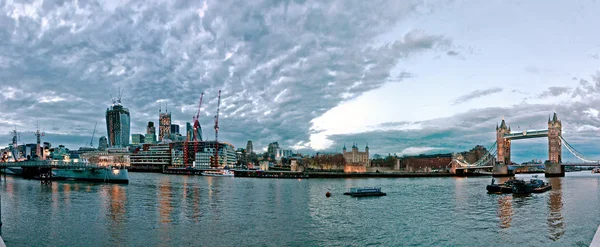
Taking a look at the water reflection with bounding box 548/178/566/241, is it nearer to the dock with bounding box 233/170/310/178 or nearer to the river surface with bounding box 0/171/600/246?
the river surface with bounding box 0/171/600/246

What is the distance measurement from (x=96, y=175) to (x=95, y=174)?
415 millimetres

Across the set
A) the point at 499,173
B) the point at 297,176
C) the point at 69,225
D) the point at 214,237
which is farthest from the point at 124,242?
the point at 499,173

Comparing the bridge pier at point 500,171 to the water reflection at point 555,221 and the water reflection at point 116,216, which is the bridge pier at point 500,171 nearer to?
the water reflection at point 555,221

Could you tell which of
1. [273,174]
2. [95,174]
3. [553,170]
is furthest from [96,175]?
[553,170]

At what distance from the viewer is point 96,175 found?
287 ft

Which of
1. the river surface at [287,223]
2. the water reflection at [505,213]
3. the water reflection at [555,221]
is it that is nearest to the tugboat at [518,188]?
the water reflection at [555,221]

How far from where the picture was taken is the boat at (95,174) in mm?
83875

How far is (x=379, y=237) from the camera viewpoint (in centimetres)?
2908

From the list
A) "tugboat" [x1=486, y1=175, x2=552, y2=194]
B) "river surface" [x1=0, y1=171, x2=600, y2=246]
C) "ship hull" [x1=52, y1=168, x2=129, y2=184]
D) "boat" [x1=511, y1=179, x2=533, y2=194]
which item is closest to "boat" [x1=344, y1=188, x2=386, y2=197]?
"river surface" [x1=0, y1=171, x2=600, y2=246]

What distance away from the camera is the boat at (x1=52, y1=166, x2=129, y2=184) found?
83875 mm

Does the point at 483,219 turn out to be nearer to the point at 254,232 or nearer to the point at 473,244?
the point at 473,244

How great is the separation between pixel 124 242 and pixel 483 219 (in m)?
30.9

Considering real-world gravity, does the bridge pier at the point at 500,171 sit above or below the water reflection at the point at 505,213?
below

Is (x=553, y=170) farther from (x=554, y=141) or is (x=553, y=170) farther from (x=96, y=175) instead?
(x=96, y=175)
